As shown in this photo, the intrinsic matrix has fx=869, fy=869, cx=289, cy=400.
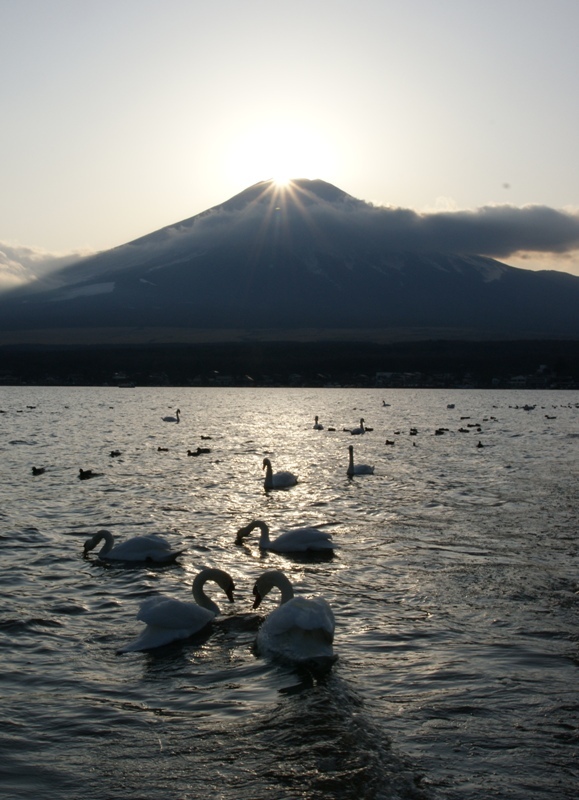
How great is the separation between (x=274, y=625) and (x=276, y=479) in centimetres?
1800

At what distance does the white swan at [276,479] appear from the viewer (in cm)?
2886

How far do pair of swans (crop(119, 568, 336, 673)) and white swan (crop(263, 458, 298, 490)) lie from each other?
15022 millimetres

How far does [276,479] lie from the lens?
2945 centimetres

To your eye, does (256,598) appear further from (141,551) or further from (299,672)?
(141,551)

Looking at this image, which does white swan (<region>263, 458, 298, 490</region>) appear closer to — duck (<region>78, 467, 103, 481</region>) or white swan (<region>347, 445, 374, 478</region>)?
white swan (<region>347, 445, 374, 478</region>)

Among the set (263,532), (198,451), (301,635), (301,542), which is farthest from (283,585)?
(198,451)

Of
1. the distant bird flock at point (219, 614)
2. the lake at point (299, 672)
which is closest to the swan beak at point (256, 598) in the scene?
the distant bird flock at point (219, 614)

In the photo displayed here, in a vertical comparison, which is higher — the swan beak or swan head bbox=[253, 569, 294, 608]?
swan head bbox=[253, 569, 294, 608]

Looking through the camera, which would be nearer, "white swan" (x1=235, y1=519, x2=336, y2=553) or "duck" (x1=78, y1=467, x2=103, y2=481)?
"white swan" (x1=235, y1=519, x2=336, y2=553)

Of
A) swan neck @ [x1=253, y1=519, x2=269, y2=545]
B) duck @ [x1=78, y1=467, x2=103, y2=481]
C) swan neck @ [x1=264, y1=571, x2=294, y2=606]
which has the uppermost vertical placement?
swan neck @ [x1=264, y1=571, x2=294, y2=606]

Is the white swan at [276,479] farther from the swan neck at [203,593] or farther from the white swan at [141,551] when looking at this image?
the swan neck at [203,593]

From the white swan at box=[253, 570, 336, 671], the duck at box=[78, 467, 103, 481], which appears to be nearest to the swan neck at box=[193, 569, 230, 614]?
the white swan at box=[253, 570, 336, 671]

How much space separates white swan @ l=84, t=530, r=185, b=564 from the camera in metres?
17.4

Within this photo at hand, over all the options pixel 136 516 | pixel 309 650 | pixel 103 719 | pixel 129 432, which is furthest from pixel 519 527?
pixel 129 432
